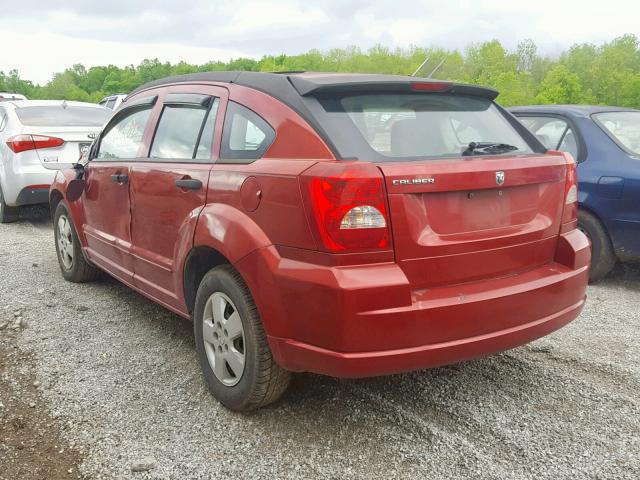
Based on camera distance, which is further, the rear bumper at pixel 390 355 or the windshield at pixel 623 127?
the windshield at pixel 623 127

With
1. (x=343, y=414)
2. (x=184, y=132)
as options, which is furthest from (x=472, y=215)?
(x=184, y=132)

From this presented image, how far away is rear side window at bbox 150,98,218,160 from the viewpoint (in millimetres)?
3471

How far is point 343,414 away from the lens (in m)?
3.17

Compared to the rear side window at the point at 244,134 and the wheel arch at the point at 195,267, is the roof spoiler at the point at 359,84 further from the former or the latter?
the wheel arch at the point at 195,267

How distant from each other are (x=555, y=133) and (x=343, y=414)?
3.95 meters

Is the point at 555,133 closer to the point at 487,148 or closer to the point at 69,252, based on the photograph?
the point at 487,148

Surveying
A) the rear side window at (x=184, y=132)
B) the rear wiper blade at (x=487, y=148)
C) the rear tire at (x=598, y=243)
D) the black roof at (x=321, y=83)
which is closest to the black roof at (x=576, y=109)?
the rear tire at (x=598, y=243)

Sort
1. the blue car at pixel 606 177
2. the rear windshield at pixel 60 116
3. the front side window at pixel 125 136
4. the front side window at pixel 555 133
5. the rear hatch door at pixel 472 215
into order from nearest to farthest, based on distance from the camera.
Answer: the rear hatch door at pixel 472 215 < the front side window at pixel 125 136 < the blue car at pixel 606 177 < the front side window at pixel 555 133 < the rear windshield at pixel 60 116

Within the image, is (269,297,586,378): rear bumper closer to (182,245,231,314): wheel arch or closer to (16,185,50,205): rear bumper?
(182,245,231,314): wheel arch

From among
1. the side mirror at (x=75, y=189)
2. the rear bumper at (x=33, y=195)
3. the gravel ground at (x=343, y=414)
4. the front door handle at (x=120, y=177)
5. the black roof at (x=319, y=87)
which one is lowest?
the gravel ground at (x=343, y=414)

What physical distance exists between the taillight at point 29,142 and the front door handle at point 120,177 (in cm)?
443

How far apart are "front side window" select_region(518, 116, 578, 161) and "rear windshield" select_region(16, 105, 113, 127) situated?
580 cm

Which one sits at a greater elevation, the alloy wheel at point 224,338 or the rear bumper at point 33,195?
the alloy wheel at point 224,338

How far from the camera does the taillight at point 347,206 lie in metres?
2.54
